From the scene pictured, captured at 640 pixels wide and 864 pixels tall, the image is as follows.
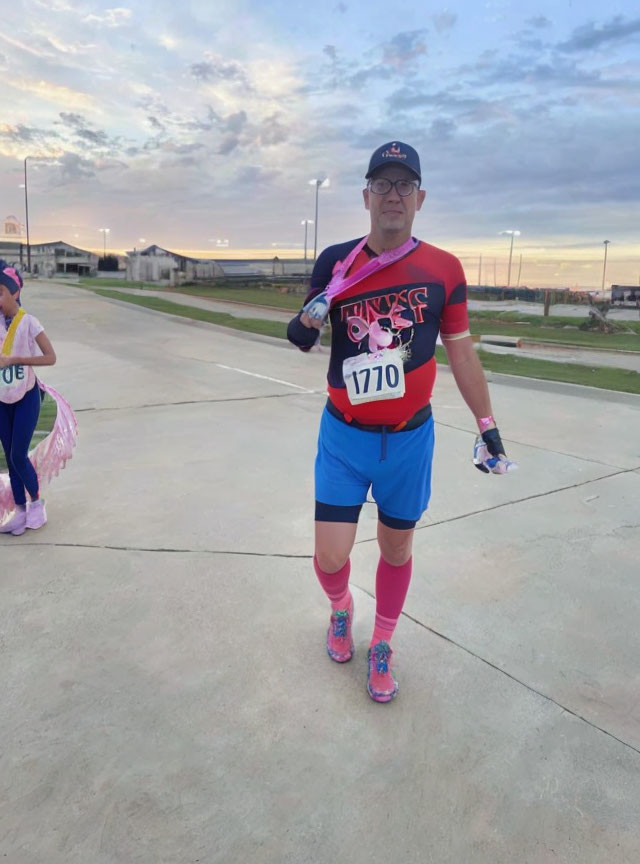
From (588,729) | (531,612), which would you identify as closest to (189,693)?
(588,729)

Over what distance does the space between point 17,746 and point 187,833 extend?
2.38 feet

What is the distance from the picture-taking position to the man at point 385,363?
7.84 feet

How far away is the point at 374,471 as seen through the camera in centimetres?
249

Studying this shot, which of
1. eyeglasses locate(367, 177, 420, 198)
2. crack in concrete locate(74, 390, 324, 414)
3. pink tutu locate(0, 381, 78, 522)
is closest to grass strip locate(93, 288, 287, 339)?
crack in concrete locate(74, 390, 324, 414)

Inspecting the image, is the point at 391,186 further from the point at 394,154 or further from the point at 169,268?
the point at 169,268

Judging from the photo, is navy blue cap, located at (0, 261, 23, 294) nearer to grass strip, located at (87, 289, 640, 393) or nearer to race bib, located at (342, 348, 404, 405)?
race bib, located at (342, 348, 404, 405)

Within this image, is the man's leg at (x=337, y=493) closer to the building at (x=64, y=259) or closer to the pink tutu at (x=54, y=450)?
the pink tutu at (x=54, y=450)

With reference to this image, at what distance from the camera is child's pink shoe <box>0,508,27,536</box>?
390 cm

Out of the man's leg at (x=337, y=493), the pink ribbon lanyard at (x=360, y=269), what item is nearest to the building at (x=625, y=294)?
the pink ribbon lanyard at (x=360, y=269)

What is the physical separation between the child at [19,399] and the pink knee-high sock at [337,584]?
206 cm

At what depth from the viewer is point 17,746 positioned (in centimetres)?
220

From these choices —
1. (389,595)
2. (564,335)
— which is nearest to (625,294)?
(564,335)

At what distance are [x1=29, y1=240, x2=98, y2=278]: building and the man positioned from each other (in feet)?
260

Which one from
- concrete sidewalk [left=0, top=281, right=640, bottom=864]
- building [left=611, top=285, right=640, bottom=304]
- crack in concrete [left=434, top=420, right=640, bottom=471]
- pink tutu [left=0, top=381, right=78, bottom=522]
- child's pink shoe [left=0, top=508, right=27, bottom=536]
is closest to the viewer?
concrete sidewalk [left=0, top=281, right=640, bottom=864]
